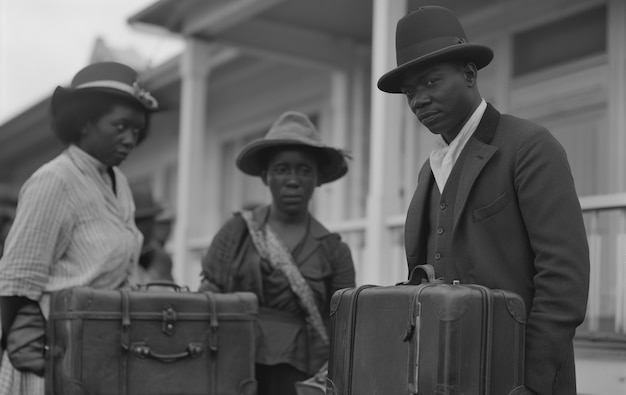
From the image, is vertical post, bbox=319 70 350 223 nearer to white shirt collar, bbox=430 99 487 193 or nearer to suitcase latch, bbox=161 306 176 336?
suitcase latch, bbox=161 306 176 336

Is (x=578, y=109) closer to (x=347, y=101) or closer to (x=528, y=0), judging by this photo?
(x=528, y=0)

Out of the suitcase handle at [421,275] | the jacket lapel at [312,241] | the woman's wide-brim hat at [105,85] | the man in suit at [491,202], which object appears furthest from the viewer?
the jacket lapel at [312,241]

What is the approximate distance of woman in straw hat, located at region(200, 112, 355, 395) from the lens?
4840 mm

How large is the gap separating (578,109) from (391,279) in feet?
7.29

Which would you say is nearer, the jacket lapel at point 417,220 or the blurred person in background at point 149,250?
the jacket lapel at point 417,220

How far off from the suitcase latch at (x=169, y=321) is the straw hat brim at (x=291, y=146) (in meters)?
1.02

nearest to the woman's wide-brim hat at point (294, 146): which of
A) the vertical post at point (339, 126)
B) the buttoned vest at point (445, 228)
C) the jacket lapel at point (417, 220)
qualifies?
the jacket lapel at point (417, 220)

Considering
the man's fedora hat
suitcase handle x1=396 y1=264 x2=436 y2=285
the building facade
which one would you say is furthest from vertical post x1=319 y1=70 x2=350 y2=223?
suitcase handle x1=396 y1=264 x2=436 y2=285

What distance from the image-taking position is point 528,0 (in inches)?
344

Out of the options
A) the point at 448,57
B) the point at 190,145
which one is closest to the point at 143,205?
the point at 190,145

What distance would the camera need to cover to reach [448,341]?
2.94 metres

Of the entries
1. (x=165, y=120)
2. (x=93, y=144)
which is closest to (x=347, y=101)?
(x=165, y=120)

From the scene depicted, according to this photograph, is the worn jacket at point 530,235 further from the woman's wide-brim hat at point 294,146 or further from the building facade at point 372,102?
the building facade at point 372,102

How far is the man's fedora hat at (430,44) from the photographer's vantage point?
3.30 meters
